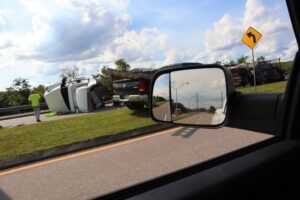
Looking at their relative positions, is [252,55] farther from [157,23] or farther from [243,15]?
[157,23]

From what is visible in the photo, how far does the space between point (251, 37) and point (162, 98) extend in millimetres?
741

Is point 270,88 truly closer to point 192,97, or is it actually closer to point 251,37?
point 251,37

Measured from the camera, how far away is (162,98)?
6.37 ft

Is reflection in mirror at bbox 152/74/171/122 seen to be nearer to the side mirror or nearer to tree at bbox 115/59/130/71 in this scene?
the side mirror

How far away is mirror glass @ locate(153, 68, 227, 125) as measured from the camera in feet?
5.90

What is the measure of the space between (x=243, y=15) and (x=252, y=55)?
0.85ft

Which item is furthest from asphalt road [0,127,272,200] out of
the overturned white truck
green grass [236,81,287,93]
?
the overturned white truck

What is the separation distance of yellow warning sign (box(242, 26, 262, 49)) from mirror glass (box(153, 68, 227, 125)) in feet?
1.83

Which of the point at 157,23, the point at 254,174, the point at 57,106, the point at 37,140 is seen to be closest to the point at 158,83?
the point at 157,23

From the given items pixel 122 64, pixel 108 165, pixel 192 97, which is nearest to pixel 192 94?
pixel 192 97

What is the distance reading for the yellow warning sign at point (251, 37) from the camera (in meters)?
2.26

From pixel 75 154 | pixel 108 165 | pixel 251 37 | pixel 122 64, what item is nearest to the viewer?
pixel 251 37

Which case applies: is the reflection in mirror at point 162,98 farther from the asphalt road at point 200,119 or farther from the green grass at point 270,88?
the green grass at point 270,88

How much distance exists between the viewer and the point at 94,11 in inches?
85.7
